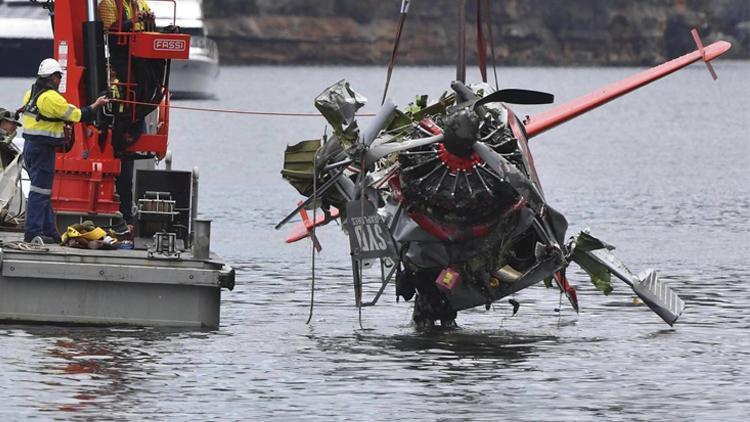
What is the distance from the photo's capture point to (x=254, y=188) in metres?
49.5

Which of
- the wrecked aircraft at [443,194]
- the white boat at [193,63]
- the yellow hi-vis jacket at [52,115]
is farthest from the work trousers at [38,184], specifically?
the white boat at [193,63]

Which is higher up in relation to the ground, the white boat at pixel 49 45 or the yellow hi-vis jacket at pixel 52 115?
the white boat at pixel 49 45

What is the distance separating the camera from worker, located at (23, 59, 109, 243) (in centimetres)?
2116

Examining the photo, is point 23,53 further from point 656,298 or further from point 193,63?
point 656,298

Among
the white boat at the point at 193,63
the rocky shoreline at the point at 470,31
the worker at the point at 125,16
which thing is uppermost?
the rocky shoreline at the point at 470,31

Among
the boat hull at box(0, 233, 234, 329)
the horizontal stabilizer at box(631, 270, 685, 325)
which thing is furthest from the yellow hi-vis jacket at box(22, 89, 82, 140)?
the horizontal stabilizer at box(631, 270, 685, 325)

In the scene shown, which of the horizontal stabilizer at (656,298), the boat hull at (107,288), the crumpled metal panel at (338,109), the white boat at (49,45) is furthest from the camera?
the white boat at (49,45)

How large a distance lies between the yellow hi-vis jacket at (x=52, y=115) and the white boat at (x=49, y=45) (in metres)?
76.3

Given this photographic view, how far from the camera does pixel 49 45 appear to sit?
112m

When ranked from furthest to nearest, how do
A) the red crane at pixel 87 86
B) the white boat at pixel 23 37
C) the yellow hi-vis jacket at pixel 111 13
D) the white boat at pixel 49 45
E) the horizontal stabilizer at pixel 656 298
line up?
the white boat at pixel 23 37, the white boat at pixel 49 45, the horizontal stabilizer at pixel 656 298, the yellow hi-vis jacket at pixel 111 13, the red crane at pixel 87 86

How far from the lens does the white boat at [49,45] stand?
102312mm

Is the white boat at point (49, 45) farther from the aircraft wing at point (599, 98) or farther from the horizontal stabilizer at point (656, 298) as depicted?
the horizontal stabilizer at point (656, 298)

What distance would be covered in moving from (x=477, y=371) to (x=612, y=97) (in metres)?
6.66

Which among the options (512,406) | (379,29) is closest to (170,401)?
(512,406)
